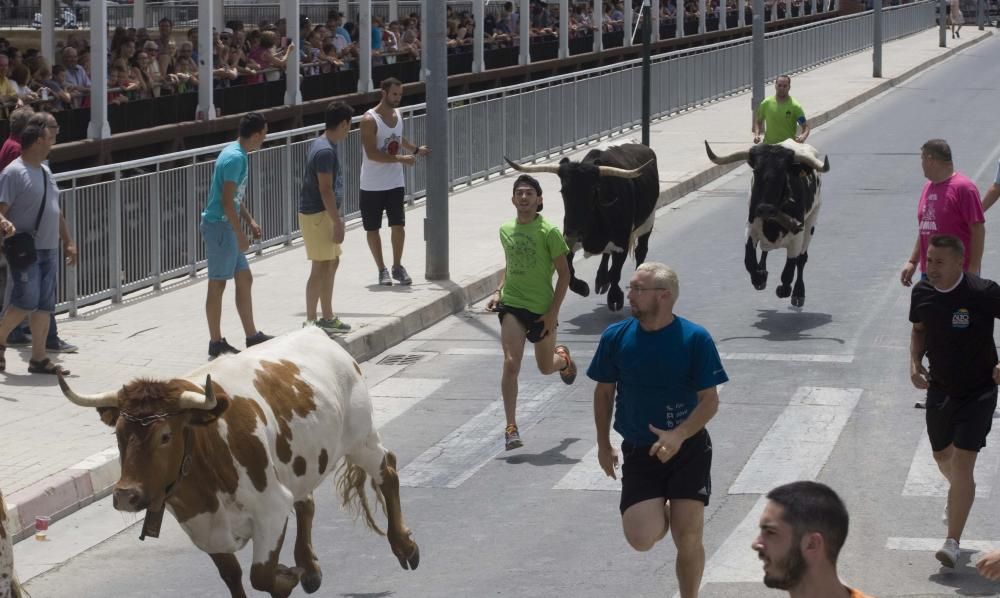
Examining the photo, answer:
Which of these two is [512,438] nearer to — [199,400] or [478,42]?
[199,400]

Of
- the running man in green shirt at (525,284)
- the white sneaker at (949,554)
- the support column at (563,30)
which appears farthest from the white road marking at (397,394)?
the support column at (563,30)

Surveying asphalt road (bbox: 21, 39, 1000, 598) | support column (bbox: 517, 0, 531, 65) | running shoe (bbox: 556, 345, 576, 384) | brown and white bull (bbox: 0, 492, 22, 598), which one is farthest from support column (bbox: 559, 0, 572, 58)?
brown and white bull (bbox: 0, 492, 22, 598)

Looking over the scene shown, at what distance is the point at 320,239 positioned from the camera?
14953mm

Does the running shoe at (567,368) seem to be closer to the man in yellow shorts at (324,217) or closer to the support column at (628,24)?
the man in yellow shorts at (324,217)

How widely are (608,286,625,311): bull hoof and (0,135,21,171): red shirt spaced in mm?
5670

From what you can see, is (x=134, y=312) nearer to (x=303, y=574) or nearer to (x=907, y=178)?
(x=303, y=574)

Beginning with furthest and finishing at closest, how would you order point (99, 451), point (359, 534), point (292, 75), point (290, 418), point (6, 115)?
1. point (292, 75)
2. point (6, 115)
3. point (99, 451)
4. point (359, 534)
5. point (290, 418)

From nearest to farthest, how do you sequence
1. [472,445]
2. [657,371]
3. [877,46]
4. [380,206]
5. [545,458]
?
[657,371] → [545,458] → [472,445] → [380,206] → [877,46]

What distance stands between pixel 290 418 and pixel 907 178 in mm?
19640

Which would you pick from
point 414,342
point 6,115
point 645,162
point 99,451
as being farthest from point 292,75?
point 99,451

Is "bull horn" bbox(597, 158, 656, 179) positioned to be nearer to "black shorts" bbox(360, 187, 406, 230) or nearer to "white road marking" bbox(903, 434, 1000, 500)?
"black shorts" bbox(360, 187, 406, 230)

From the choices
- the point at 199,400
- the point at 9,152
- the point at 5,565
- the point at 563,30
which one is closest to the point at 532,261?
the point at 9,152

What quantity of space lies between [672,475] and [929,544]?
2.09 metres

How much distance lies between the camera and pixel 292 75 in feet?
82.5
